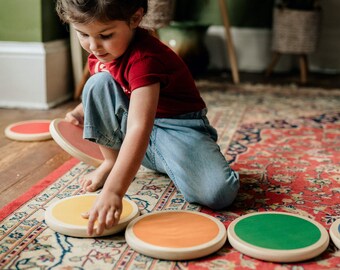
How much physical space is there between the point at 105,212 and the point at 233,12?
2546 mm

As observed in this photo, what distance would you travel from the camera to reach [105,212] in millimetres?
981

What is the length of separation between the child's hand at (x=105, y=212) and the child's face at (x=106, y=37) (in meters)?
0.31

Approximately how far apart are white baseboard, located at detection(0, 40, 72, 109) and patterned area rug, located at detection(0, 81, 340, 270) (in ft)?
2.35

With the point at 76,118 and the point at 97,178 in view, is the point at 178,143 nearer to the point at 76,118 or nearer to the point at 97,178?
the point at 97,178

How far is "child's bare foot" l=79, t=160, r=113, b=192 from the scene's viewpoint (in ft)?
4.26

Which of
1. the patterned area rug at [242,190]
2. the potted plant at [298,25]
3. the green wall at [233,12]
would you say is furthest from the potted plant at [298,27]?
the patterned area rug at [242,190]

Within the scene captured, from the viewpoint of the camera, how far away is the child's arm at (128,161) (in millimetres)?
982

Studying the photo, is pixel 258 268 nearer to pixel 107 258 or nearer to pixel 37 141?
pixel 107 258

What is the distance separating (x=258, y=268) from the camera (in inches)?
36.6

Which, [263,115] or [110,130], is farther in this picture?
[263,115]

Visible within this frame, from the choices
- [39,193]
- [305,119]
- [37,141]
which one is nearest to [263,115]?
[305,119]

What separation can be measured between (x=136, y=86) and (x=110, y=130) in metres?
0.24

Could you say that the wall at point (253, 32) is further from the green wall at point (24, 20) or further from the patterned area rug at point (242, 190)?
the green wall at point (24, 20)

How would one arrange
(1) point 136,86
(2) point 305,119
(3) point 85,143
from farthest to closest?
(2) point 305,119 → (3) point 85,143 → (1) point 136,86
